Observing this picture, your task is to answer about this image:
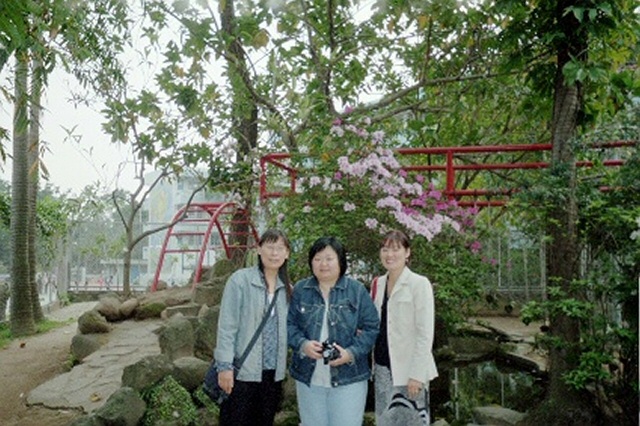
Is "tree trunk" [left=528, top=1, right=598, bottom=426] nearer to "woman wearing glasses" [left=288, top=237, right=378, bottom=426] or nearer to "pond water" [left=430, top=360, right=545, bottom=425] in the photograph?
"pond water" [left=430, top=360, right=545, bottom=425]

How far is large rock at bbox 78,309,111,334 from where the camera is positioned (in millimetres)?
7016

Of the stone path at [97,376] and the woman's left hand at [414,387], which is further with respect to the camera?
the stone path at [97,376]

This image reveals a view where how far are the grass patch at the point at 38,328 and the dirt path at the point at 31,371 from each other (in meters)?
0.12

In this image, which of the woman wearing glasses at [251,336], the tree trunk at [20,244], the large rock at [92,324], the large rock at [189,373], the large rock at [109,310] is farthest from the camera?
the tree trunk at [20,244]

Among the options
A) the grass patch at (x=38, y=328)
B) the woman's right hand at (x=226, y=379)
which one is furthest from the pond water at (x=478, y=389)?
the grass patch at (x=38, y=328)

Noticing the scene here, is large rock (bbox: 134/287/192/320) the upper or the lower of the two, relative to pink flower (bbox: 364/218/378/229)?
lower

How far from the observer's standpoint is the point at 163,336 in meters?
5.43

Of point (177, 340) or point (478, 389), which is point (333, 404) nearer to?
point (177, 340)

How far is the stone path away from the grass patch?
11.2 feet

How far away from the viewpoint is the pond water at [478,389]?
544 cm

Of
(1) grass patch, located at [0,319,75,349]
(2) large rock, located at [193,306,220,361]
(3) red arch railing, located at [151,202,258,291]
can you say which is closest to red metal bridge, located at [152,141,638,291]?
(3) red arch railing, located at [151,202,258,291]

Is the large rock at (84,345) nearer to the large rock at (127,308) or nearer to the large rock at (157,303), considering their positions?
the large rock at (127,308)

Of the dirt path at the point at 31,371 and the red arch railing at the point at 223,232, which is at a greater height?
the red arch railing at the point at 223,232

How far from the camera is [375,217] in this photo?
5.47 m
